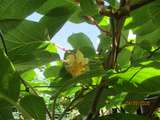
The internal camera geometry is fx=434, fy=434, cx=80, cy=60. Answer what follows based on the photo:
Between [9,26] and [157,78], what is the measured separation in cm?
28

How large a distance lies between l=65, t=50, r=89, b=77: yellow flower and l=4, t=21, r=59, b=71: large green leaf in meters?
0.06

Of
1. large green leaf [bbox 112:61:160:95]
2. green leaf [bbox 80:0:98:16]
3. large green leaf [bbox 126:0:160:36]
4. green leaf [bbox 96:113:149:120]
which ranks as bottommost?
green leaf [bbox 96:113:149:120]

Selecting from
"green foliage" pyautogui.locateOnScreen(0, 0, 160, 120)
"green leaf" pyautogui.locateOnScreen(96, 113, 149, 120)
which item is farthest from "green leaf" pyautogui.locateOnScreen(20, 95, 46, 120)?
"green leaf" pyautogui.locateOnScreen(96, 113, 149, 120)

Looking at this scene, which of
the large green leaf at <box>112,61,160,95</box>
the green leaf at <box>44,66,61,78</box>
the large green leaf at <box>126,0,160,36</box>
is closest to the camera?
the large green leaf at <box>112,61,160,95</box>

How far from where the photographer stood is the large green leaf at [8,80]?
663mm

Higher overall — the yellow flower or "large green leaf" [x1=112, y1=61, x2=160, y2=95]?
"large green leaf" [x1=112, y1=61, x2=160, y2=95]

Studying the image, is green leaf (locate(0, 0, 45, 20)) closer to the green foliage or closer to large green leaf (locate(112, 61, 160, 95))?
the green foliage

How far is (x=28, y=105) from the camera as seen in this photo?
74 cm

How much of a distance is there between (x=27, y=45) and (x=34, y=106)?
5.4 inches

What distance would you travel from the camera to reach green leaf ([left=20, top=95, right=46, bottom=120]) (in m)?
0.73

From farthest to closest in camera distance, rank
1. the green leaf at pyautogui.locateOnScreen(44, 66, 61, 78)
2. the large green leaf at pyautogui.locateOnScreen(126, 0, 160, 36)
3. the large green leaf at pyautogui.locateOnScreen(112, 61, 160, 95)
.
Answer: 1. the green leaf at pyautogui.locateOnScreen(44, 66, 61, 78)
2. the large green leaf at pyautogui.locateOnScreen(126, 0, 160, 36)
3. the large green leaf at pyautogui.locateOnScreen(112, 61, 160, 95)

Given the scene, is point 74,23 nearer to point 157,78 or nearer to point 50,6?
point 50,6

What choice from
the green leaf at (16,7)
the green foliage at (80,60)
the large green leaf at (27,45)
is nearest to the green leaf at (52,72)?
the green foliage at (80,60)

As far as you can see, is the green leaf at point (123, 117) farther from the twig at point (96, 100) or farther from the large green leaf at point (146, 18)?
the large green leaf at point (146, 18)
